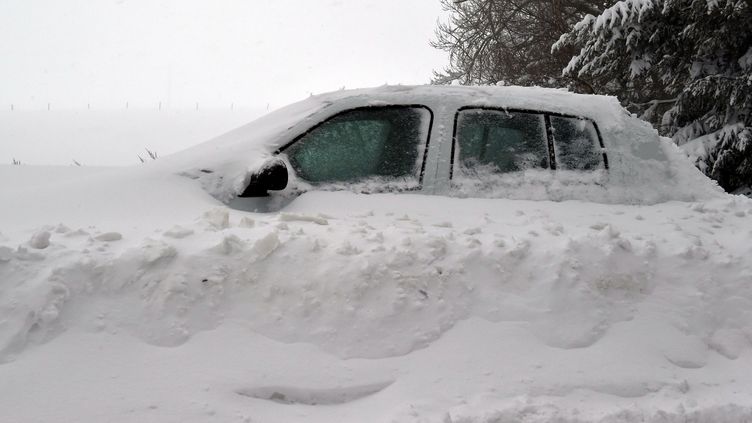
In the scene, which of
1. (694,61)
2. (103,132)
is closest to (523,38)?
(694,61)

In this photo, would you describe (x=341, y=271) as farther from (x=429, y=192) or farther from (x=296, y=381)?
(x=429, y=192)

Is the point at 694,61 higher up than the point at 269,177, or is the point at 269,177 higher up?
the point at 694,61

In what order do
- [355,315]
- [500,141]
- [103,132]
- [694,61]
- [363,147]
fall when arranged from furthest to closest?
[103,132] < [694,61] < [500,141] < [363,147] < [355,315]

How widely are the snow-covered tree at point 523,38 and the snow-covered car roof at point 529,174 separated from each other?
419 inches

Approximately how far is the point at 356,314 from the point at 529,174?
5.40 ft

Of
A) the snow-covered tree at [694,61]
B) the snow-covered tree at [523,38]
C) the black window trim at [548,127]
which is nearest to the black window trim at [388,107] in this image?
the black window trim at [548,127]

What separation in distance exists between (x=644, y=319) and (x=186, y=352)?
2.03 m

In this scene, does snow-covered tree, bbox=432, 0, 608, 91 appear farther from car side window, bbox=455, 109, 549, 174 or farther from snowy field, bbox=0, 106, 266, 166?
car side window, bbox=455, 109, 549, 174

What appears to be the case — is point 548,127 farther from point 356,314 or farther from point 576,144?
point 356,314

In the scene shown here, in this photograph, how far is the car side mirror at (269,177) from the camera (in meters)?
3.42

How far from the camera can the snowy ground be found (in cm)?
245

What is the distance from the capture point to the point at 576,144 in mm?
4051

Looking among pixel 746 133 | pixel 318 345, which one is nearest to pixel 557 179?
pixel 318 345

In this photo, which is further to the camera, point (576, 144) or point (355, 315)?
point (576, 144)
